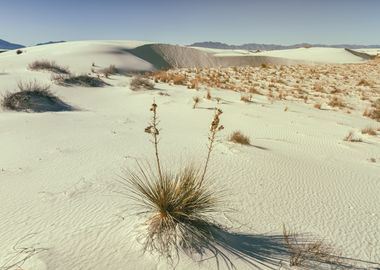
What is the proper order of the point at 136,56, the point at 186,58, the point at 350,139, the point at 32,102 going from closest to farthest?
the point at 350,139
the point at 32,102
the point at 136,56
the point at 186,58

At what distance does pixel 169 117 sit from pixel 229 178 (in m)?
4.99

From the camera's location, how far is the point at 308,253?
3049 millimetres

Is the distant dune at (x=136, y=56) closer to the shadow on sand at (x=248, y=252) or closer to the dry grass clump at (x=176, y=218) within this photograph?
the dry grass clump at (x=176, y=218)

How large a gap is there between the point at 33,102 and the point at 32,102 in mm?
48

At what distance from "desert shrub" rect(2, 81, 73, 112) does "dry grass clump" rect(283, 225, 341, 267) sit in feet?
26.8

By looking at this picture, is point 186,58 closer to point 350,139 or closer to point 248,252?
point 350,139

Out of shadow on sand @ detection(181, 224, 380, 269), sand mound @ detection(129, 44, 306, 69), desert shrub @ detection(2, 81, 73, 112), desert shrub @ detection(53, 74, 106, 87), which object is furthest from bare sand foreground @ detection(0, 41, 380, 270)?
sand mound @ detection(129, 44, 306, 69)

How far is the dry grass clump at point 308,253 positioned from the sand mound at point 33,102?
8161mm

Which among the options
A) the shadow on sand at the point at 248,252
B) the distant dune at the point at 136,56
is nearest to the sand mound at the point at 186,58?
the distant dune at the point at 136,56

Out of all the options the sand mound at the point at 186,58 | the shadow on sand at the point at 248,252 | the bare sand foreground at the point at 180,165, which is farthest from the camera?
the sand mound at the point at 186,58

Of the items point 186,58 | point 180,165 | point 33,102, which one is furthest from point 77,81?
point 186,58

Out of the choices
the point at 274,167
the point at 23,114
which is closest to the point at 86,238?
the point at 274,167

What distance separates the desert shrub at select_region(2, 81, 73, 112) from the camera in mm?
9414

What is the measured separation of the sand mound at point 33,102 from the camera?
941 centimetres
